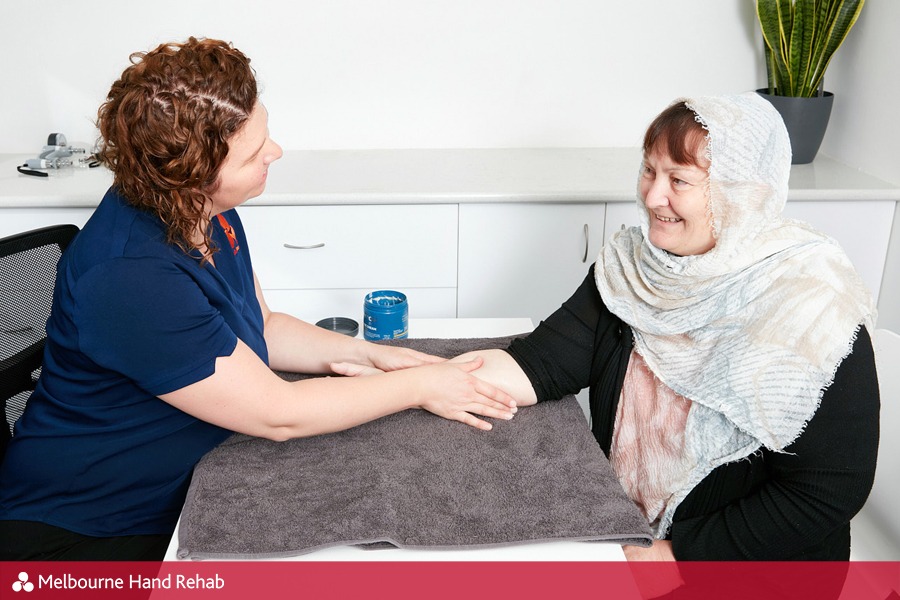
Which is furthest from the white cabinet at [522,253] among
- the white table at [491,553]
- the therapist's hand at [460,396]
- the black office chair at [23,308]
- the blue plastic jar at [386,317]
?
the white table at [491,553]

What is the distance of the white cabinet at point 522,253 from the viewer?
2.50 metres

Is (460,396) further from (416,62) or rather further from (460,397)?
(416,62)

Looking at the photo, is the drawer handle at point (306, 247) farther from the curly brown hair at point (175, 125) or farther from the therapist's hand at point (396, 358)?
the curly brown hair at point (175, 125)

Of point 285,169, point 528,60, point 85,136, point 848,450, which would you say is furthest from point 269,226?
point 848,450

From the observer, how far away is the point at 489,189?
2.47 m

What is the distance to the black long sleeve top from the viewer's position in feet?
4.19

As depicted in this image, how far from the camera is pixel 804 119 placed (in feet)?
8.70

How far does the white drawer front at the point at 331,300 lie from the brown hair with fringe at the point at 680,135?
1230mm

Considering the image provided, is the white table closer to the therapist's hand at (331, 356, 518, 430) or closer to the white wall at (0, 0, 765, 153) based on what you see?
the therapist's hand at (331, 356, 518, 430)

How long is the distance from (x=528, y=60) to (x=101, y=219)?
1857mm

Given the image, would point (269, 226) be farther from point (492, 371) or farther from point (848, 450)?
point (848, 450)

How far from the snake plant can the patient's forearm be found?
62.3 inches

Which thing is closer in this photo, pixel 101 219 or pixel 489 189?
pixel 101 219

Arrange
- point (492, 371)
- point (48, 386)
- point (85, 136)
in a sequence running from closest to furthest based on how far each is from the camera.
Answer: point (48, 386) → point (492, 371) → point (85, 136)
